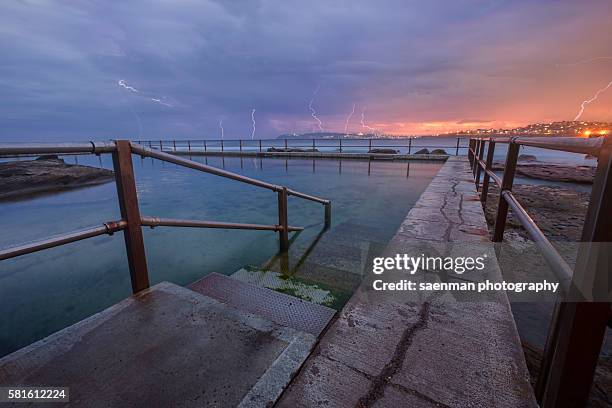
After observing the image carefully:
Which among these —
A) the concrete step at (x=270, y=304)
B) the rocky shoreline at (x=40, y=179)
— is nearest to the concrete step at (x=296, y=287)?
the concrete step at (x=270, y=304)

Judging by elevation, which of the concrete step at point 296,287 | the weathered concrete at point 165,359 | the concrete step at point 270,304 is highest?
the weathered concrete at point 165,359

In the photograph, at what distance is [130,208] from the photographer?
1.57 meters

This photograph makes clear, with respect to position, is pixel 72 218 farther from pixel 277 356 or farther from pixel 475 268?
pixel 475 268

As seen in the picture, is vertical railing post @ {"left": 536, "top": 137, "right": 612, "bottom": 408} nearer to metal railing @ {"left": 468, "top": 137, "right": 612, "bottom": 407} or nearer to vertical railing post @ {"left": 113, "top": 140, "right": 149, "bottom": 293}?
metal railing @ {"left": 468, "top": 137, "right": 612, "bottom": 407}

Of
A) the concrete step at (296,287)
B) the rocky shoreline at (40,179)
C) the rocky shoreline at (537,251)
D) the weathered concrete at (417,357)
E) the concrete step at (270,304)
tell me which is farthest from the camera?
the rocky shoreline at (40,179)

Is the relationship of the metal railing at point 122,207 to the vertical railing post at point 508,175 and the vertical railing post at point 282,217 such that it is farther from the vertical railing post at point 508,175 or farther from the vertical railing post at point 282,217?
the vertical railing post at point 508,175

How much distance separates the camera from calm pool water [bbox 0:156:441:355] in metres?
2.42

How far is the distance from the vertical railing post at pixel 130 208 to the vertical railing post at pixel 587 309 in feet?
6.30

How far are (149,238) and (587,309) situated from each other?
4276 millimetres

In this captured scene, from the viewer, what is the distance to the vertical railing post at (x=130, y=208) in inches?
58.6

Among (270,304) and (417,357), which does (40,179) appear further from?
(417,357)

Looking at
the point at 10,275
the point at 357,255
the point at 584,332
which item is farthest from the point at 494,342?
the point at 10,275

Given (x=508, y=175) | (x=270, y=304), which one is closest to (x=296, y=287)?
(x=270, y=304)

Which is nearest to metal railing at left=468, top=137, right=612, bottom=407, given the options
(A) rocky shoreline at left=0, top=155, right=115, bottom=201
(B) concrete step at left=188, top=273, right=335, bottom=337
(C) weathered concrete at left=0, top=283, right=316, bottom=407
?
(C) weathered concrete at left=0, top=283, right=316, bottom=407
